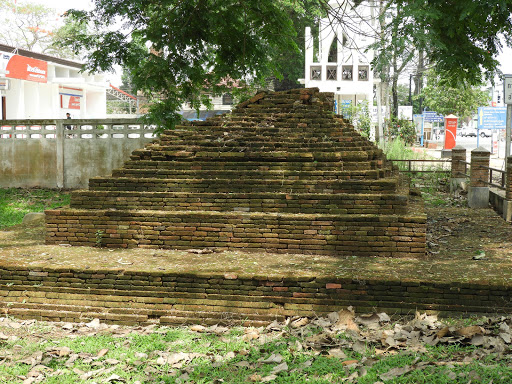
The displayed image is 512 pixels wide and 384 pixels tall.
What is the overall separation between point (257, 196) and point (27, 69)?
1932 cm

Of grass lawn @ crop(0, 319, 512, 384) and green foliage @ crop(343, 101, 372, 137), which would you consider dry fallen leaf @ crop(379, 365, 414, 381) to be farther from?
green foliage @ crop(343, 101, 372, 137)

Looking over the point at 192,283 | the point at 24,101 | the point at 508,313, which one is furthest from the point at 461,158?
the point at 24,101

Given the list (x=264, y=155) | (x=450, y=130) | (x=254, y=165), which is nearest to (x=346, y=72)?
(x=450, y=130)

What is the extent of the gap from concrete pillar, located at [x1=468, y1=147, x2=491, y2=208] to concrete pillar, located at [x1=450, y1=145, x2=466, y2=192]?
2463 mm

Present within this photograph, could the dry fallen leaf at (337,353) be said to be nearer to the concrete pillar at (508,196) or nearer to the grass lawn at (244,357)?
the grass lawn at (244,357)

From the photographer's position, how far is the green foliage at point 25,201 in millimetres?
14641

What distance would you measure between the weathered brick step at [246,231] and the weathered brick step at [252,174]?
2.26 ft

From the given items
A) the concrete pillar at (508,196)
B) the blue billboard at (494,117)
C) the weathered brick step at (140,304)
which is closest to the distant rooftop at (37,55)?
the blue billboard at (494,117)

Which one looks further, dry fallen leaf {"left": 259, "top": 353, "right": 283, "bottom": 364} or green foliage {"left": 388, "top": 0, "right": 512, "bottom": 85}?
green foliage {"left": 388, "top": 0, "right": 512, "bottom": 85}

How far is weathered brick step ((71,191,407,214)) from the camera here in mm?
7828

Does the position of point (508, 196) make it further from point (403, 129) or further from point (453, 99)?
point (453, 99)

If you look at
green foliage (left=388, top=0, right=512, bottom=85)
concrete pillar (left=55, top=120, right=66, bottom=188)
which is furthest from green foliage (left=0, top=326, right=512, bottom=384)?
concrete pillar (left=55, top=120, right=66, bottom=188)

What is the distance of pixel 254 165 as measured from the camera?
8.53 meters

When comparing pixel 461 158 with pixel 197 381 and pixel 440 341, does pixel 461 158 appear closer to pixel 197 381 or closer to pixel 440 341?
pixel 440 341
